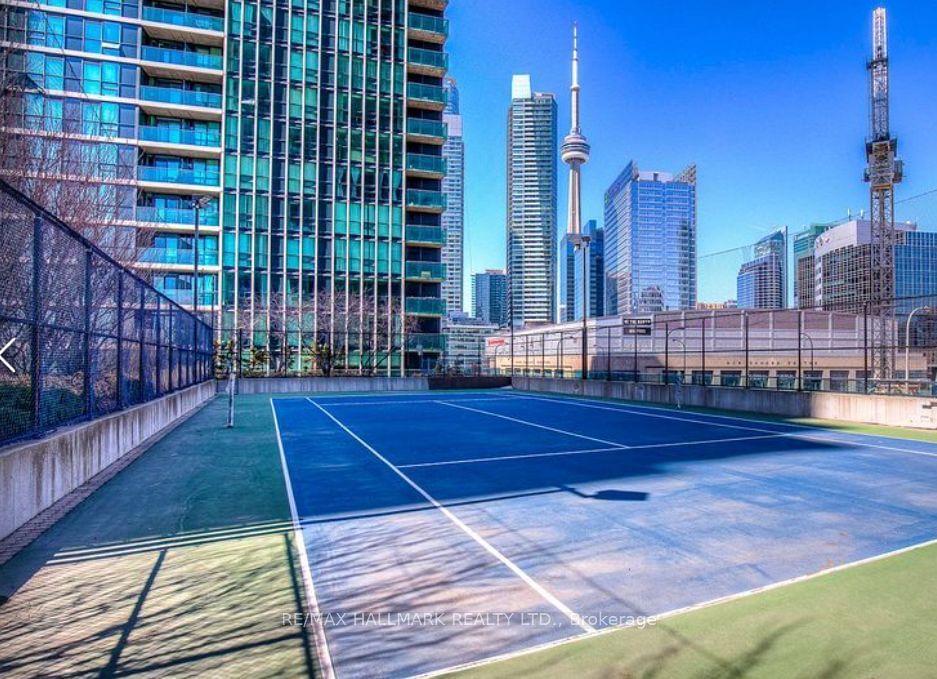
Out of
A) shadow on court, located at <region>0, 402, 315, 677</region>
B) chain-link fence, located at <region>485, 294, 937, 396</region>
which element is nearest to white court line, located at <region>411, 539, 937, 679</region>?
shadow on court, located at <region>0, 402, 315, 677</region>

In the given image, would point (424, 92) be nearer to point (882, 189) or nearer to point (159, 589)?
point (159, 589)

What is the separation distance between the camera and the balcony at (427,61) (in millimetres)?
56562

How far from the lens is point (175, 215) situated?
48719mm

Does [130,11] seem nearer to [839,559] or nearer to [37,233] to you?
[37,233]

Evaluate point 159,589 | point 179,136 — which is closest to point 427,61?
point 179,136

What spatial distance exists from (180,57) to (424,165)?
77.2 ft

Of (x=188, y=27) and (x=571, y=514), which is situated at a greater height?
(x=188, y=27)

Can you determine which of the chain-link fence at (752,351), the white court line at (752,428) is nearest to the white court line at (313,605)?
the white court line at (752,428)

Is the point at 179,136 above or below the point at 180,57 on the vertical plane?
below

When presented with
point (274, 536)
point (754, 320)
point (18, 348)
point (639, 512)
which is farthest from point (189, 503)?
point (754, 320)

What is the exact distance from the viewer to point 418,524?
7203mm

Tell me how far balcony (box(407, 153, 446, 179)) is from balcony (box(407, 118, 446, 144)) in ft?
5.84

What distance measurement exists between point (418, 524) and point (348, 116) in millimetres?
53640

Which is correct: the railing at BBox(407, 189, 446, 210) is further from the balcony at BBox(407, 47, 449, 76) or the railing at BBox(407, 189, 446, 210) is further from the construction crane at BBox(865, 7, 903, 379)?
the construction crane at BBox(865, 7, 903, 379)
